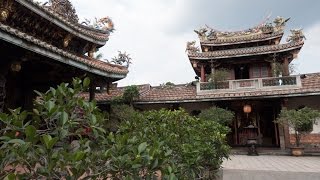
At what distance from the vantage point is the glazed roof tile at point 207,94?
49.3 ft

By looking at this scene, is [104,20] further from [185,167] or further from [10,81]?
[185,167]

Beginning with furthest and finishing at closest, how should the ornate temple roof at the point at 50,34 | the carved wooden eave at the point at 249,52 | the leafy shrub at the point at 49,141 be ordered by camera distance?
the carved wooden eave at the point at 249,52 < the ornate temple roof at the point at 50,34 < the leafy shrub at the point at 49,141

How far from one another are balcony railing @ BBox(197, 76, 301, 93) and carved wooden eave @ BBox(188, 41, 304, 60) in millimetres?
1987

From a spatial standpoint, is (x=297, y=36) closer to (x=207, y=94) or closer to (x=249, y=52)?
(x=249, y=52)

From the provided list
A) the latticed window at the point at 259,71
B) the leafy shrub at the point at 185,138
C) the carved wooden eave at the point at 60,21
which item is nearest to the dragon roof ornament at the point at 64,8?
the carved wooden eave at the point at 60,21

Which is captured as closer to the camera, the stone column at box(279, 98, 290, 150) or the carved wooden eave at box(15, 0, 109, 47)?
the carved wooden eave at box(15, 0, 109, 47)

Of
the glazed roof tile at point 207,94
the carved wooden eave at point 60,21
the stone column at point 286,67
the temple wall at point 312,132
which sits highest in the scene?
the stone column at point 286,67

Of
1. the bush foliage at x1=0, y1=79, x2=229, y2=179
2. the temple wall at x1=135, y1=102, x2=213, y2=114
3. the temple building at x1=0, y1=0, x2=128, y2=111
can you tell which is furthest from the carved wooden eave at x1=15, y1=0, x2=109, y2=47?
the temple wall at x1=135, y1=102, x2=213, y2=114

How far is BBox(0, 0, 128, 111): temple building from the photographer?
5590 millimetres

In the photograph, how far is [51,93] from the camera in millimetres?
1895

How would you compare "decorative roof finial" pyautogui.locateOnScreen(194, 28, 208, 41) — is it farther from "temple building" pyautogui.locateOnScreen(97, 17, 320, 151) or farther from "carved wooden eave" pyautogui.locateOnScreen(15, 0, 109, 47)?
"carved wooden eave" pyautogui.locateOnScreen(15, 0, 109, 47)

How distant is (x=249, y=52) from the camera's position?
57.6ft

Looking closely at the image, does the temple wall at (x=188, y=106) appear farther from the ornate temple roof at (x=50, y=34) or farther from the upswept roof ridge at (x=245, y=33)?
the ornate temple roof at (x=50, y=34)

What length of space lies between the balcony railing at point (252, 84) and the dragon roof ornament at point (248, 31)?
4470 millimetres
